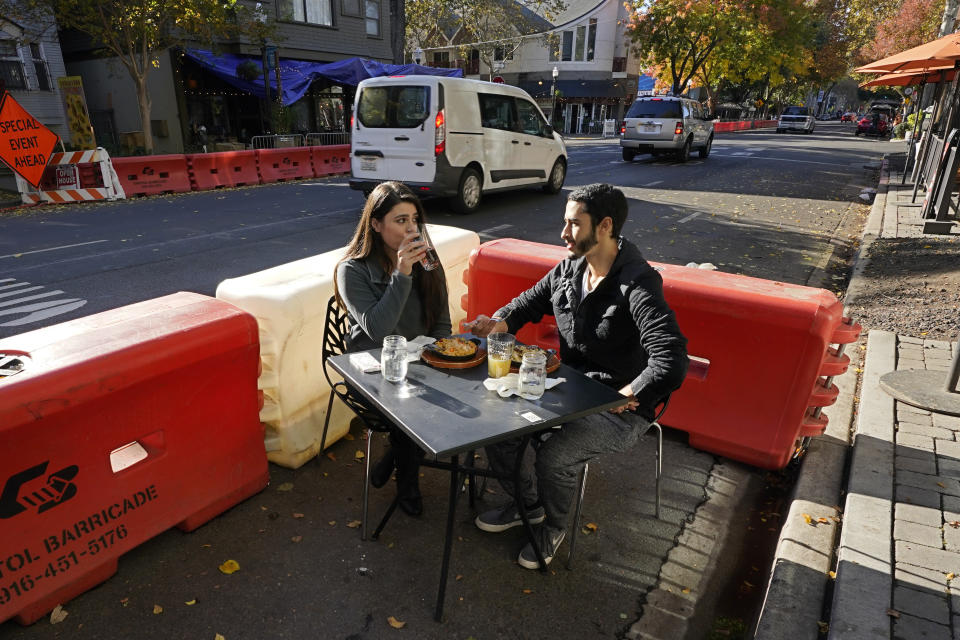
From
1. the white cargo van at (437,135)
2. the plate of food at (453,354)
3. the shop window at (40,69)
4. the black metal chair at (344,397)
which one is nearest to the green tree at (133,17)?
the shop window at (40,69)

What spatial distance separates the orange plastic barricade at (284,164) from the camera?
614 inches

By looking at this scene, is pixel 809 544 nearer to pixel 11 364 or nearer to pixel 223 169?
pixel 11 364

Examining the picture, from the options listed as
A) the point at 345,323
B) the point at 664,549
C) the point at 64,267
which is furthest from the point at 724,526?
the point at 64,267

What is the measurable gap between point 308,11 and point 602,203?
2416cm

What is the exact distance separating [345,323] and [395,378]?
87 centimetres

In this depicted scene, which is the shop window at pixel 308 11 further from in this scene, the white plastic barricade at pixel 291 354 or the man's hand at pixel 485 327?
the man's hand at pixel 485 327

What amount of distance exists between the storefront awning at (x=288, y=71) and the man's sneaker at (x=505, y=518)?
1996cm

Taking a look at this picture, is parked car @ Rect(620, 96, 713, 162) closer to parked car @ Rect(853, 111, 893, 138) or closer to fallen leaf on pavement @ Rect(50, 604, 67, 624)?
fallen leaf on pavement @ Rect(50, 604, 67, 624)

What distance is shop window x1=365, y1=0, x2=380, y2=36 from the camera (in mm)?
25169

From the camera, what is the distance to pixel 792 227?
10594 mm

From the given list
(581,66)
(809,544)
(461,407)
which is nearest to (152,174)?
(461,407)

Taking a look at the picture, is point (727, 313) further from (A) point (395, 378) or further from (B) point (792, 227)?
(B) point (792, 227)

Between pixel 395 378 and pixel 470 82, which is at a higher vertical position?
pixel 470 82

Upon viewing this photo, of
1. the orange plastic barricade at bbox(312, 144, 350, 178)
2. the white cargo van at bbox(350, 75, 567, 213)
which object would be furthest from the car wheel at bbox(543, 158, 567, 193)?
the orange plastic barricade at bbox(312, 144, 350, 178)
